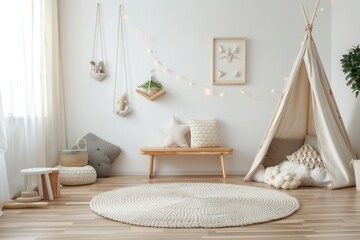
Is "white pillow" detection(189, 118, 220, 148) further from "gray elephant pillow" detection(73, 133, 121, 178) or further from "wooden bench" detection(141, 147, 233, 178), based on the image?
"gray elephant pillow" detection(73, 133, 121, 178)

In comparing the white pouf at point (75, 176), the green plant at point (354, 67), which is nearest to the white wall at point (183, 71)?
the white pouf at point (75, 176)

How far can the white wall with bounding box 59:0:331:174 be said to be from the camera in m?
5.04

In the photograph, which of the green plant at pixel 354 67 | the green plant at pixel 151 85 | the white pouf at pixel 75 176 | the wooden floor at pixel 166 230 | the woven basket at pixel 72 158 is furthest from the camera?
the green plant at pixel 151 85

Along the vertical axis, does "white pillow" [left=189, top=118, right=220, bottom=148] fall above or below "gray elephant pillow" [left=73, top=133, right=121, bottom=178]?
above

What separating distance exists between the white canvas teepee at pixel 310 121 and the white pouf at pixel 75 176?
5.71 ft

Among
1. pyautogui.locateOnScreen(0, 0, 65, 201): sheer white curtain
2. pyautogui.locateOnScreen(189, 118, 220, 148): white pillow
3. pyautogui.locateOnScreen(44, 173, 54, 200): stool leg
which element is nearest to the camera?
pyautogui.locateOnScreen(44, 173, 54, 200): stool leg

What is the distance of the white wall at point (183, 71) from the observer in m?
5.04

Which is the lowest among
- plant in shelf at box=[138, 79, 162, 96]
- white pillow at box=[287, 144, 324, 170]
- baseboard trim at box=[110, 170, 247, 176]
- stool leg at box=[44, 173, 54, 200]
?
baseboard trim at box=[110, 170, 247, 176]

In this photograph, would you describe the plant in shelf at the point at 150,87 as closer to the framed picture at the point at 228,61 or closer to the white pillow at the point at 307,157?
the framed picture at the point at 228,61

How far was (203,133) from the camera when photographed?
4844 mm

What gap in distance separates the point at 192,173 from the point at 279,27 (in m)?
2.11

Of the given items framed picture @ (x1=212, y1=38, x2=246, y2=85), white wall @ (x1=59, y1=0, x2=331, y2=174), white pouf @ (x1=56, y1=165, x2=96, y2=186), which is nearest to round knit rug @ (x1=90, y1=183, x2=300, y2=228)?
white pouf @ (x1=56, y1=165, x2=96, y2=186)

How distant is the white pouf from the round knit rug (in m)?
0.55

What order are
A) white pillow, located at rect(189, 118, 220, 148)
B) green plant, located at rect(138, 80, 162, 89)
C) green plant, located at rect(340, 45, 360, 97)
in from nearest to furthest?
1. green plant, located at rect(340, 45, 360, 97)
2. white pillow, located at rect(189, 118, 220, 148)
3. green plant, located at rect(138, 80, 162, 89)
